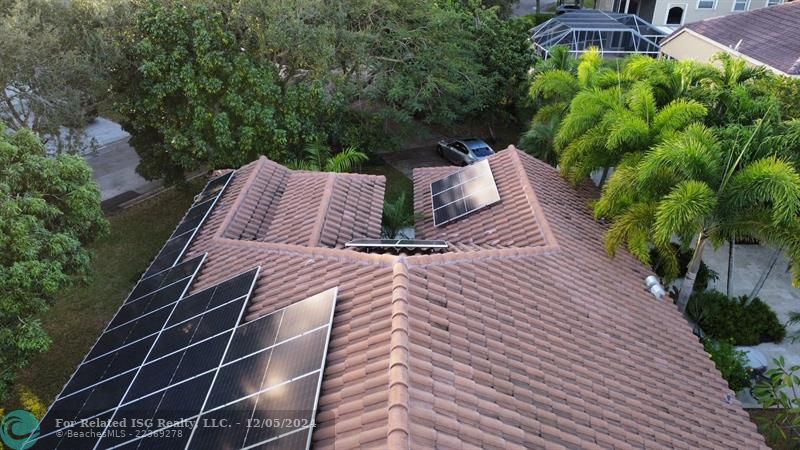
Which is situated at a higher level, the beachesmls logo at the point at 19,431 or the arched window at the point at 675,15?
the beachesmls logo at the point at 19,431

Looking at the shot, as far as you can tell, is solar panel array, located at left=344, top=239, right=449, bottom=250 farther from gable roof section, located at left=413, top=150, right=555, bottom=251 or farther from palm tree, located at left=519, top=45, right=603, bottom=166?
palm tree, located at left=519, top=45, right=603, bottom=166

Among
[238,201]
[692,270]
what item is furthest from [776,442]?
[238,201]

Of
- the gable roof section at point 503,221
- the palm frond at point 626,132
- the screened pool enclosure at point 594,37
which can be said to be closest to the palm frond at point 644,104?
the palm frond at point 626,132

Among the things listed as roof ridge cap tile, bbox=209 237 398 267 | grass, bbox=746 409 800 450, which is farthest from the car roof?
grass, bbox=746 409 800 450

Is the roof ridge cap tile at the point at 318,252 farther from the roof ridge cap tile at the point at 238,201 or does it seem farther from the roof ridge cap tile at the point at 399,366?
the roof ridge cap tile at the point at 399,366

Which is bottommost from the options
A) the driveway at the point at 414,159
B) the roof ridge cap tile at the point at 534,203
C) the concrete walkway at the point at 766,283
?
the concrete walkway at the point at 766,283
